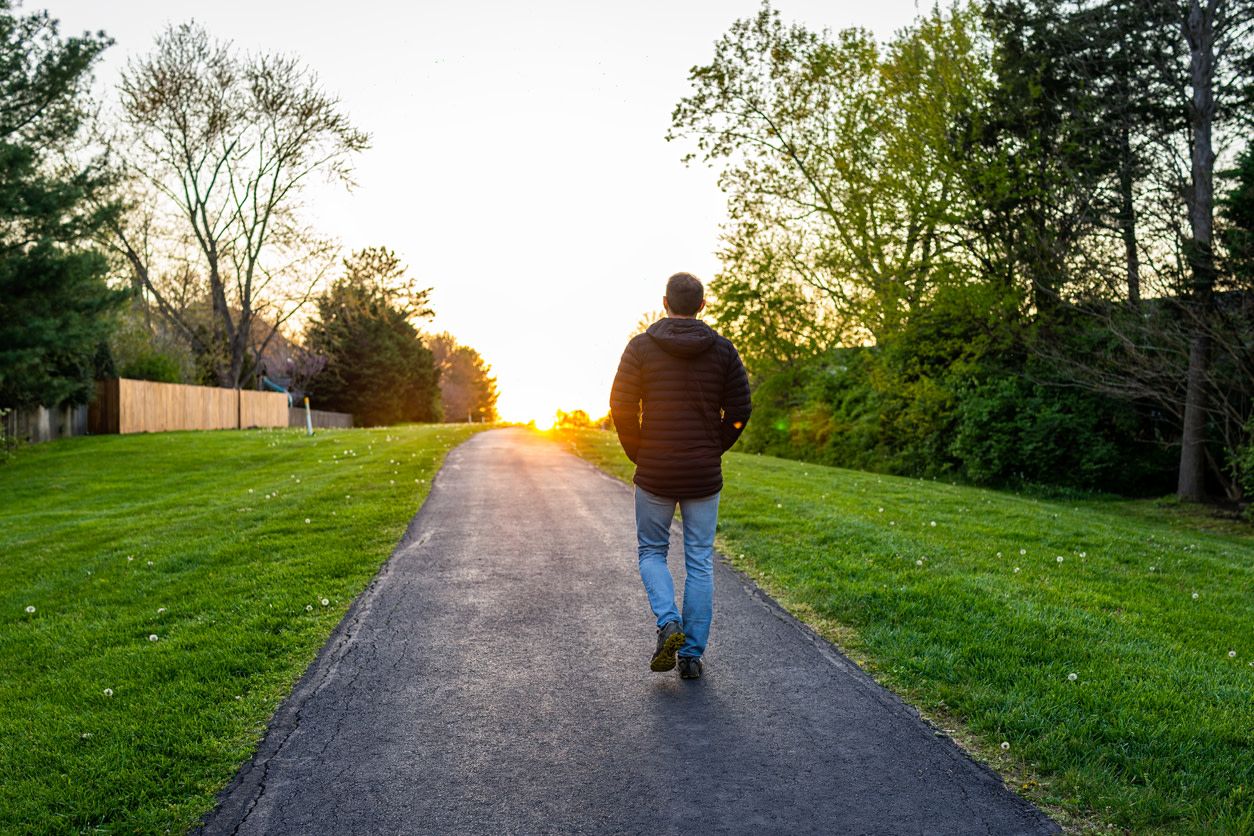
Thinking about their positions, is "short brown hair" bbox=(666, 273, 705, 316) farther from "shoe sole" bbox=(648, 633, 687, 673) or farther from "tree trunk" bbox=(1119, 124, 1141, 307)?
"tree trunk" bbox=(1119, 124, 1141, 307)

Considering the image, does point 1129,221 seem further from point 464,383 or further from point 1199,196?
point 464,383

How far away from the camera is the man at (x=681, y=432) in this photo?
14.5 ft

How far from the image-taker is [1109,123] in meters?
16.2

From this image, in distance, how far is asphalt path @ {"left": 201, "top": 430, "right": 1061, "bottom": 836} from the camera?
3033mm

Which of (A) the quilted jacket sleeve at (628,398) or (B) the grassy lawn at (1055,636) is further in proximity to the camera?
(A) the quilted jacket sleeve at (628,398)

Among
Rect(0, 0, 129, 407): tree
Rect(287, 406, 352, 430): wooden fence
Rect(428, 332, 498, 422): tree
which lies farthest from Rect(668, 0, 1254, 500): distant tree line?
Rect(428, 332, 498, 422): tree

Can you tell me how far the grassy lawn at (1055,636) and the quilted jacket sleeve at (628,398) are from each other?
2.08 metres

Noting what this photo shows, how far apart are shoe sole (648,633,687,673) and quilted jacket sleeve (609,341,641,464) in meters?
1.05

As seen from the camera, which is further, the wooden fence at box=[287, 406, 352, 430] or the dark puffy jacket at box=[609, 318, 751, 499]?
the wooden fence at box=[287, 406, 352, 430]

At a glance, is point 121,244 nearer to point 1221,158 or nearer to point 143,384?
point 143,384

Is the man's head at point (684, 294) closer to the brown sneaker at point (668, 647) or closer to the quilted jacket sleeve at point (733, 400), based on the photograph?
the quilted jacket sleeve at point (733, 400)

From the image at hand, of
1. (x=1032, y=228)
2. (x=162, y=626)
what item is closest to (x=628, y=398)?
(x=162, y=626)

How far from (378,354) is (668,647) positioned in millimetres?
47380

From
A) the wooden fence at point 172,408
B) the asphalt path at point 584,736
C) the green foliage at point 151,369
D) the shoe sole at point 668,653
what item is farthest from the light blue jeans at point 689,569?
the green foliage at point 151,369
